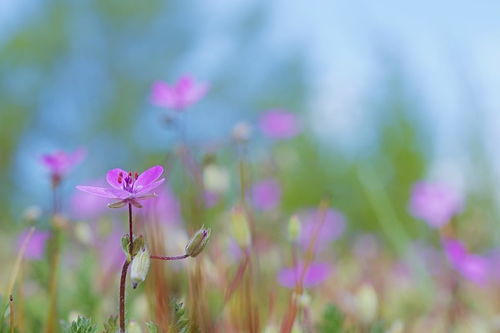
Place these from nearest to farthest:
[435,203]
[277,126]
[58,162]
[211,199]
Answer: [58,162] → [211,199] → [435,203] → [277,126]

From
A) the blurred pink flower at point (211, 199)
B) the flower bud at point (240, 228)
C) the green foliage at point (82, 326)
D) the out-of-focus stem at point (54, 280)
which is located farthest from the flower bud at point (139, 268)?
the blurred pink flower at point (211, 199)

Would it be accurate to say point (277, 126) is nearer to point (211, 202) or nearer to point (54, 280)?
point (211, 202)

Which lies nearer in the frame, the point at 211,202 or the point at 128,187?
the point at 128,187

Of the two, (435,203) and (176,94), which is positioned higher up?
(176,94)

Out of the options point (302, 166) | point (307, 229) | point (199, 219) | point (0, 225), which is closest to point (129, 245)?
point (199, 219)

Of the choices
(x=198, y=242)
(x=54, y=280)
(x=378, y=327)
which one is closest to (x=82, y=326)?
(x=198, y=242)

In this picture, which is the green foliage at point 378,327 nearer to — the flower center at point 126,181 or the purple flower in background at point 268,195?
the flower center at point 126,181

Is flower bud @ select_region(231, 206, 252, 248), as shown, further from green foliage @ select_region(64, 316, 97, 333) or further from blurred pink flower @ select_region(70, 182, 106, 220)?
blurred pink flower @ select_region(70, 182, 106, 220)
